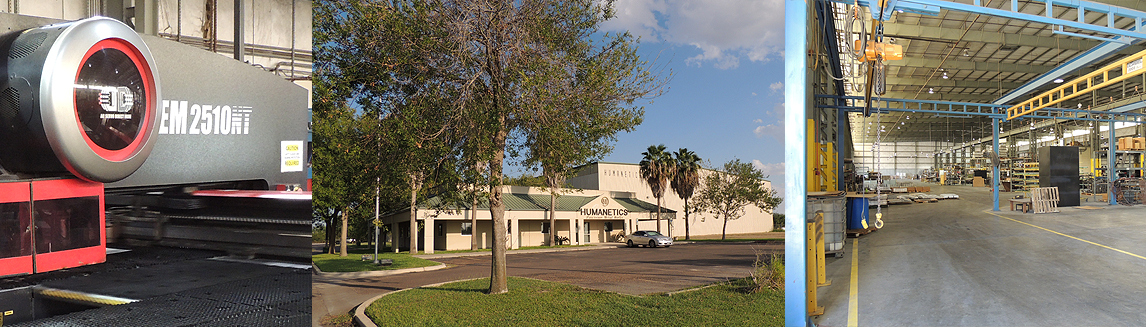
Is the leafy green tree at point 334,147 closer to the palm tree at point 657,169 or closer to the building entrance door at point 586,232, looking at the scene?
the building entrance door at point 586,232

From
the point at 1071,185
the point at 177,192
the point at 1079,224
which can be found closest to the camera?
the point at 177,192

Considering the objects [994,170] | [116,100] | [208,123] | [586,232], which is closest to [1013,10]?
[586,232]

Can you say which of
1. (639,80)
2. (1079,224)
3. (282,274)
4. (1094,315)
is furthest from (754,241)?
(1079,224)

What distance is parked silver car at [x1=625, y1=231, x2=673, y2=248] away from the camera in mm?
4232

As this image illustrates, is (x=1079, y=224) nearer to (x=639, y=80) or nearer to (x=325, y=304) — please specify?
(x=639, y=80)

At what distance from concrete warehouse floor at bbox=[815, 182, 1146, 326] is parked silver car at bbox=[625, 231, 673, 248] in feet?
4.94

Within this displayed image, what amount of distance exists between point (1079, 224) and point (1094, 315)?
716cm

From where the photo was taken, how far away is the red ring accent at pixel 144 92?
317 cm

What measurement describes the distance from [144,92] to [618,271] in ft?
15.7

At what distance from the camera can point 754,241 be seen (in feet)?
17.6

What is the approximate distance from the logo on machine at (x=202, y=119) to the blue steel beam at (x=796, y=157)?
4233 millimetres

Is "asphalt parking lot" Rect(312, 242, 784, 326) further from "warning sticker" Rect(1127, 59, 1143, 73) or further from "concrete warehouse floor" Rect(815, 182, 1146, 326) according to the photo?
"warning sticker" Rect(1127, 59, 1143, 73)

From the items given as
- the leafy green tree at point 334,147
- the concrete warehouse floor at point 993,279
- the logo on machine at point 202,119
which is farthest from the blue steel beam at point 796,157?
the logo on machine at point 202,119

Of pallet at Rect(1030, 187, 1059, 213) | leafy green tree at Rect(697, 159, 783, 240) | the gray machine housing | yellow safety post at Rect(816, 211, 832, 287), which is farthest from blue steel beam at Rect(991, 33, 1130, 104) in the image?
the gray machine housing
